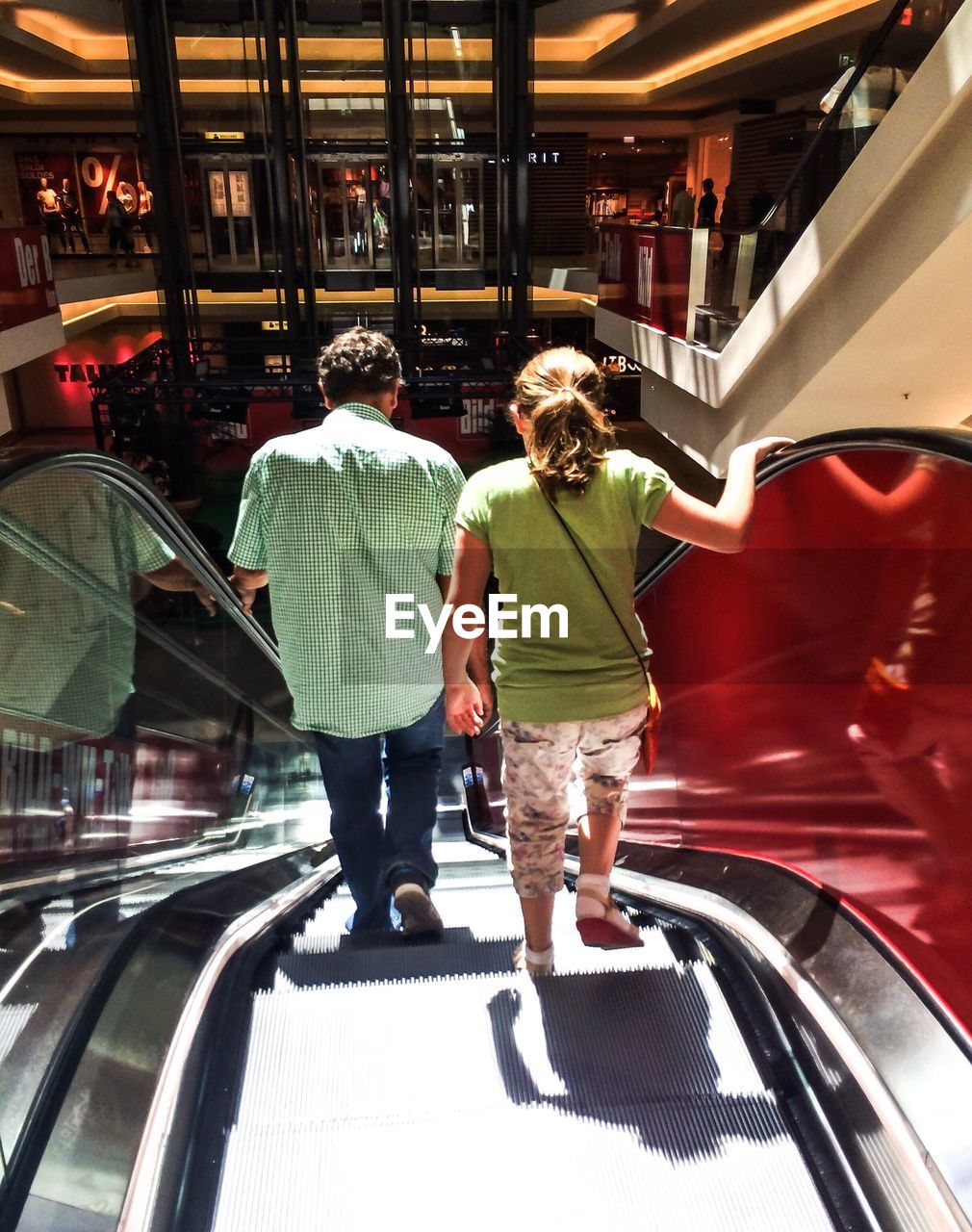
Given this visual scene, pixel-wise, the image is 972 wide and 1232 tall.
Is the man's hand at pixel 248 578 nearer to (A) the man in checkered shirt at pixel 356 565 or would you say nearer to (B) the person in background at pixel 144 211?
(A) the man in checkered shirt at pixel 356 565

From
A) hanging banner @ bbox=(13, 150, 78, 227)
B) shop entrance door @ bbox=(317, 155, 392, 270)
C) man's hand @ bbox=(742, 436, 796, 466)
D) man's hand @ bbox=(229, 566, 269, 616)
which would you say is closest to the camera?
man's hand @ bbox=(742, 436, 796, 466)

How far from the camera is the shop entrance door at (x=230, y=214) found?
12969 mm

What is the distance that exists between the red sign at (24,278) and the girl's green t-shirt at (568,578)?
8313 mm

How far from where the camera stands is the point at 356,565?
2.62 m

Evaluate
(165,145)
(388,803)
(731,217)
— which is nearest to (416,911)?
(388,803)

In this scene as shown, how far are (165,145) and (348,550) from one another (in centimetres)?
1240

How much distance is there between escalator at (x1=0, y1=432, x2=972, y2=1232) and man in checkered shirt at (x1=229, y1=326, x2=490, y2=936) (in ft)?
1.53

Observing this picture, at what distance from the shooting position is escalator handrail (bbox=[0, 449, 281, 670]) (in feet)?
6.51

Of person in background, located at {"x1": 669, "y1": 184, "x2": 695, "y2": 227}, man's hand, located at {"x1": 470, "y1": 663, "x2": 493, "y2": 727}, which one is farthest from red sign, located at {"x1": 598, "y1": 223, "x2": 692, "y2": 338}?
man's hand, located at {"x1": 470, "y1": 663, "x2": 493, "y2": 727}

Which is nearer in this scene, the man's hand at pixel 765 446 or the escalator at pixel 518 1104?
the escalator at pixel 518 1104

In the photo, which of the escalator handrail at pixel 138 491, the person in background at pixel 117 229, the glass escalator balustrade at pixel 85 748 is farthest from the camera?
the person in background at pixel 117 229

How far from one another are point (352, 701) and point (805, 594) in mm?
1273

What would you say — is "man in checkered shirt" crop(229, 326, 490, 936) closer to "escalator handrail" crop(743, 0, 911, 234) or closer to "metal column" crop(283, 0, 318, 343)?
"escalator handrail" crop(743, 0, 911, 234)

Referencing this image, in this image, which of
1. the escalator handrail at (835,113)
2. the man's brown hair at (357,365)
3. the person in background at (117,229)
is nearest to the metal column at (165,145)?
the person in background at (117,229)
